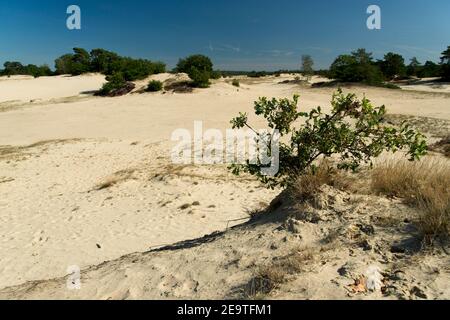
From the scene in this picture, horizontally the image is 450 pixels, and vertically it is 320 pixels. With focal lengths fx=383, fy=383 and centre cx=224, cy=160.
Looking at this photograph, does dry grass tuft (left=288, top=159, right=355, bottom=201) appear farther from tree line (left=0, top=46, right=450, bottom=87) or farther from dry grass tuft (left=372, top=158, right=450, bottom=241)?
tree line (left=0, top=46, right=450, bottom=87)

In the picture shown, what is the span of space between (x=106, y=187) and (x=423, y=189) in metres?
8.69

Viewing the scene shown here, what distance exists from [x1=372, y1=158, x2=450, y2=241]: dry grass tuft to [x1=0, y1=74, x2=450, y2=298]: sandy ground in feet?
11.2

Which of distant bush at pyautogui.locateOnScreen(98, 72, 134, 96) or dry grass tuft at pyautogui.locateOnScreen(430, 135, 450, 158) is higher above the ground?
distant bush at pyautogui.locateOnScreen(98, 72, 134, 96)

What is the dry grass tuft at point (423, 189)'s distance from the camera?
4.01 m

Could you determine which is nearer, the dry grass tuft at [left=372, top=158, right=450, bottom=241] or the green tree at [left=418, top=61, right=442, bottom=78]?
the dry grass tuft at [left=372, top=158, right=450, bottom=241]

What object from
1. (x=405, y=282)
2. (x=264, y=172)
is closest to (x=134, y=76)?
(x=264, y=172)

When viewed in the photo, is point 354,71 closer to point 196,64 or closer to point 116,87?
point 196,64

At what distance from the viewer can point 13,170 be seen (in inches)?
534

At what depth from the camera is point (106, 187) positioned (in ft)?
A: 36.5

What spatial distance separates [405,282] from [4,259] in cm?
704

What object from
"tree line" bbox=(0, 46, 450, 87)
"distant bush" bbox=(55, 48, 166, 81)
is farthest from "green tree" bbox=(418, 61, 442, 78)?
"distant bush" bbox=(55, 48, 166, 81)

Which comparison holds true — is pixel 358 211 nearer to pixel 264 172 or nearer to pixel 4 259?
pixel 264 172

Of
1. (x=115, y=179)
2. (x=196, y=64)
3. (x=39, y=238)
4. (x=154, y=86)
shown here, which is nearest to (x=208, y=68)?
(x=196, y=64)

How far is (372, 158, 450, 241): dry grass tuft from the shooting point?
13.2ft
